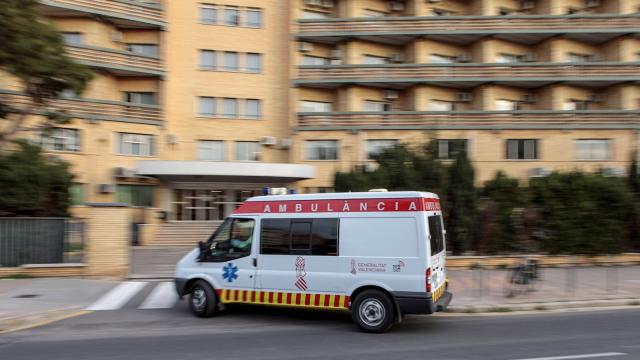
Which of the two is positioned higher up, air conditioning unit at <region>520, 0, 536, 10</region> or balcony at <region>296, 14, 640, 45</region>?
air conditioning unit at <region>520, 0, 536, 10</region>

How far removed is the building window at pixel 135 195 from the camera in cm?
2567

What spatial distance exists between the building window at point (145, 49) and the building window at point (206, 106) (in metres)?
3.83

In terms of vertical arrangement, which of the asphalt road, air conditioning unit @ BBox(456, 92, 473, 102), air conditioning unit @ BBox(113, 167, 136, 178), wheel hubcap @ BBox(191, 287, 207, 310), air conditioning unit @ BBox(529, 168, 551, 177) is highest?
air conditioning unit @ BBox(456, 92, 473, 102)

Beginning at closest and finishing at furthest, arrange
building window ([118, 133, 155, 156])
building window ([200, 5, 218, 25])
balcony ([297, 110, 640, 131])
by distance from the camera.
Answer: building window ([118, 133, 155, 156]) < balcony ([297, 110, 640, 131]) < building window ([200, 5, 218, 25])

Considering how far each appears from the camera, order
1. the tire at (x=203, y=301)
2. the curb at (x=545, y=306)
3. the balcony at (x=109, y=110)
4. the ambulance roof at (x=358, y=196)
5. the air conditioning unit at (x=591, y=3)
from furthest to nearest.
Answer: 1. the air conditioning unit at (x=591, y=3)
2. the balcony at (x=109, y=110)
3. the curb at (x=545, y=306)
4. the tire at (x=203, y=301)
5. the ambulance roof at (x=358, y=196)

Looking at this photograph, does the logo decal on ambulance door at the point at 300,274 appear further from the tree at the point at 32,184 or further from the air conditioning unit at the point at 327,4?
the air conditioning unit at the point at 327,4

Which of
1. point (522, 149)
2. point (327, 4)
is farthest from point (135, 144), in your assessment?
point (522, 149)

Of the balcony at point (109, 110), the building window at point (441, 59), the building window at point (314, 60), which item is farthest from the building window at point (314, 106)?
the balcony at point (109, 110)

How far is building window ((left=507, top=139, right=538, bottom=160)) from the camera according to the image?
27.3 metres

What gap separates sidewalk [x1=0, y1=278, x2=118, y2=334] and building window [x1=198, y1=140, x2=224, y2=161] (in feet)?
50.4

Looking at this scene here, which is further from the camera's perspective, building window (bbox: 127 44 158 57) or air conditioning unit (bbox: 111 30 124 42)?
building window (bbox: 127 44 158 57)

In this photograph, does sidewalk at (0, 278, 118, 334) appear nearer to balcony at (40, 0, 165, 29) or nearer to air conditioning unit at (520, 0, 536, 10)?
balcony at (40, 0, 165, 29)

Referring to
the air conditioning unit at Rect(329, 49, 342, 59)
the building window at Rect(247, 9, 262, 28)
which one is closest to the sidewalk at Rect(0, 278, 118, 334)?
the building window at Rect(247, 9, 262, 28)

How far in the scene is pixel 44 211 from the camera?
16.2 meters
